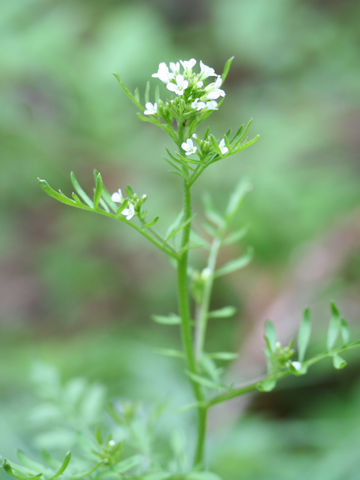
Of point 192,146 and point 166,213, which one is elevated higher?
point 166,213

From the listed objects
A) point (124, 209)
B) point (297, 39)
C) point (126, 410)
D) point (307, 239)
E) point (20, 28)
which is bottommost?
point (126, 410)

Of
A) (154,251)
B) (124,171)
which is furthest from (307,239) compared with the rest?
(124,171)

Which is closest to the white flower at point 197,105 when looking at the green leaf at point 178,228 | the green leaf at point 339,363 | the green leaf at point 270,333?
the green leaf at point 178,228

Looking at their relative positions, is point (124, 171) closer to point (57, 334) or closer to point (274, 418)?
point (57, 334)

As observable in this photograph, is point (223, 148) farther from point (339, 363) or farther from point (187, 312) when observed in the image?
point (339, 363)

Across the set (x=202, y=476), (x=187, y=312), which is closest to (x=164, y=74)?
(x=187, y=312)

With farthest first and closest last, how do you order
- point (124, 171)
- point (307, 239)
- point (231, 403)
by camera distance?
point (124, 171) < point (307, 239) < point (231, 403)

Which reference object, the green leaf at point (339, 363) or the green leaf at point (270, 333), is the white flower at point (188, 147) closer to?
the green leaf at point (270, 333)

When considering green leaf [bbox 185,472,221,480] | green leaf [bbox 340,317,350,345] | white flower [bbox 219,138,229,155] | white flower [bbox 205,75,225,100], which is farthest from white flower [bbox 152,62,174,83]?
green leaf [bbox 185,472,221,480]

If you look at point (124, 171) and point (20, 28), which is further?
point (20, 28)
